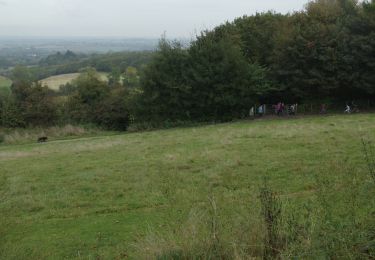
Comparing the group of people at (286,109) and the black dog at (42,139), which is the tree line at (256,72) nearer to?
the group of people at (286,109)

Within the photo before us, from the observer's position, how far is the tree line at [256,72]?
119ft

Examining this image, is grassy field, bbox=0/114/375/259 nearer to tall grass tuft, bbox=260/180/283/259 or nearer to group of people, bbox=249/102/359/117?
tall grass tuft, bbox=260/180/283/259

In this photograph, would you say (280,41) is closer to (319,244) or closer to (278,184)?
(278,184)

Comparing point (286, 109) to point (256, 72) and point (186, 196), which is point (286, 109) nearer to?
point (256, 72)

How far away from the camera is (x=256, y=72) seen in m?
38.4

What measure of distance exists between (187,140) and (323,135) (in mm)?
7019

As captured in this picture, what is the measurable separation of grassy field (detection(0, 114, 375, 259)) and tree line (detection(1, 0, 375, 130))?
16556 millimetres

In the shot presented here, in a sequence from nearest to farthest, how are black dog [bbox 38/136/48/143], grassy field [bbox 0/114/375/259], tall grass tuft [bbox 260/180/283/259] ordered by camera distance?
tall grass tuft [bbox 260/180/283/259] → grassy field [bbox 0/114/375/259] → black dog [bbox 38/136/48/143]

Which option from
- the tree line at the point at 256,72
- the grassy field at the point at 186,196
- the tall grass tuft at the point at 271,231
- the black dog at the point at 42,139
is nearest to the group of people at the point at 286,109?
the tree line at the point at 256,72

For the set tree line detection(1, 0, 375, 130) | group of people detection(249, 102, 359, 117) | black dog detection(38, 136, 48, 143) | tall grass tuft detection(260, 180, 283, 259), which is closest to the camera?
tall grass tuft detection(260, 180, 283, 259)

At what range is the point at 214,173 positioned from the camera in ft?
43.3

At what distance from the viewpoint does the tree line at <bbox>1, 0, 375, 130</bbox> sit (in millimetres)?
36219

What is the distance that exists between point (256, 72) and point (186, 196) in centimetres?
2988

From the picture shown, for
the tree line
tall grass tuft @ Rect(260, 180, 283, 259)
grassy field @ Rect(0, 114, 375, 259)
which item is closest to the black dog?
the tree line
